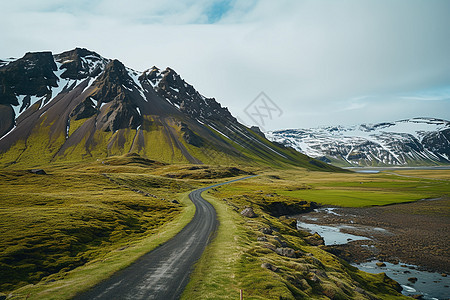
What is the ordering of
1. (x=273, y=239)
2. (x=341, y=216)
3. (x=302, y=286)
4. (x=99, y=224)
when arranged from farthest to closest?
(x=341, y=216)
(x=99, y=224)
(x=273, y=239)
(x=302, y=286)

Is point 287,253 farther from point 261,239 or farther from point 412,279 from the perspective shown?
point 412,279

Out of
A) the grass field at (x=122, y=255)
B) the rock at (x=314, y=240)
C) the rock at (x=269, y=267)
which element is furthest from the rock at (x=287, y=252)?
the rock at (x=314, y=240)

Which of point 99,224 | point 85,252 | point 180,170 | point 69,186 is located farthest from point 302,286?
point 180,170

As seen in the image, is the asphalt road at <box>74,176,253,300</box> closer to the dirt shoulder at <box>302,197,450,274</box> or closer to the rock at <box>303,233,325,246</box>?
the rock at <box>303,233,325,246</box>

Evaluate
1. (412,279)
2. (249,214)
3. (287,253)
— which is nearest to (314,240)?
(249,214)

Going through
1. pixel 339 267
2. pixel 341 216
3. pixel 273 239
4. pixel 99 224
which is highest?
pixel 99 224

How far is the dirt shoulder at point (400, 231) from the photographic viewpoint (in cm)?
4219

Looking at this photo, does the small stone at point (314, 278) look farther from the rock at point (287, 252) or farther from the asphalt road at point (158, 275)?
the asphalt road at point (158, 275)

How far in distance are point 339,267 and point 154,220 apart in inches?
1387

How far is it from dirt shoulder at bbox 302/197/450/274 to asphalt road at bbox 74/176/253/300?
29.7 m

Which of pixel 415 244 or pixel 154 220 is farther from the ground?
pixel 154 220

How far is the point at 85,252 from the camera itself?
94.5ft

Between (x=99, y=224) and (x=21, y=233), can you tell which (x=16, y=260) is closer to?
(x=21, y=233)

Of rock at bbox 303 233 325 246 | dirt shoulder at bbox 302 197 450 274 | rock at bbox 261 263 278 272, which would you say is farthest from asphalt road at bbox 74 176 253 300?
dirt shoulder at bbox 302 197 450 274
